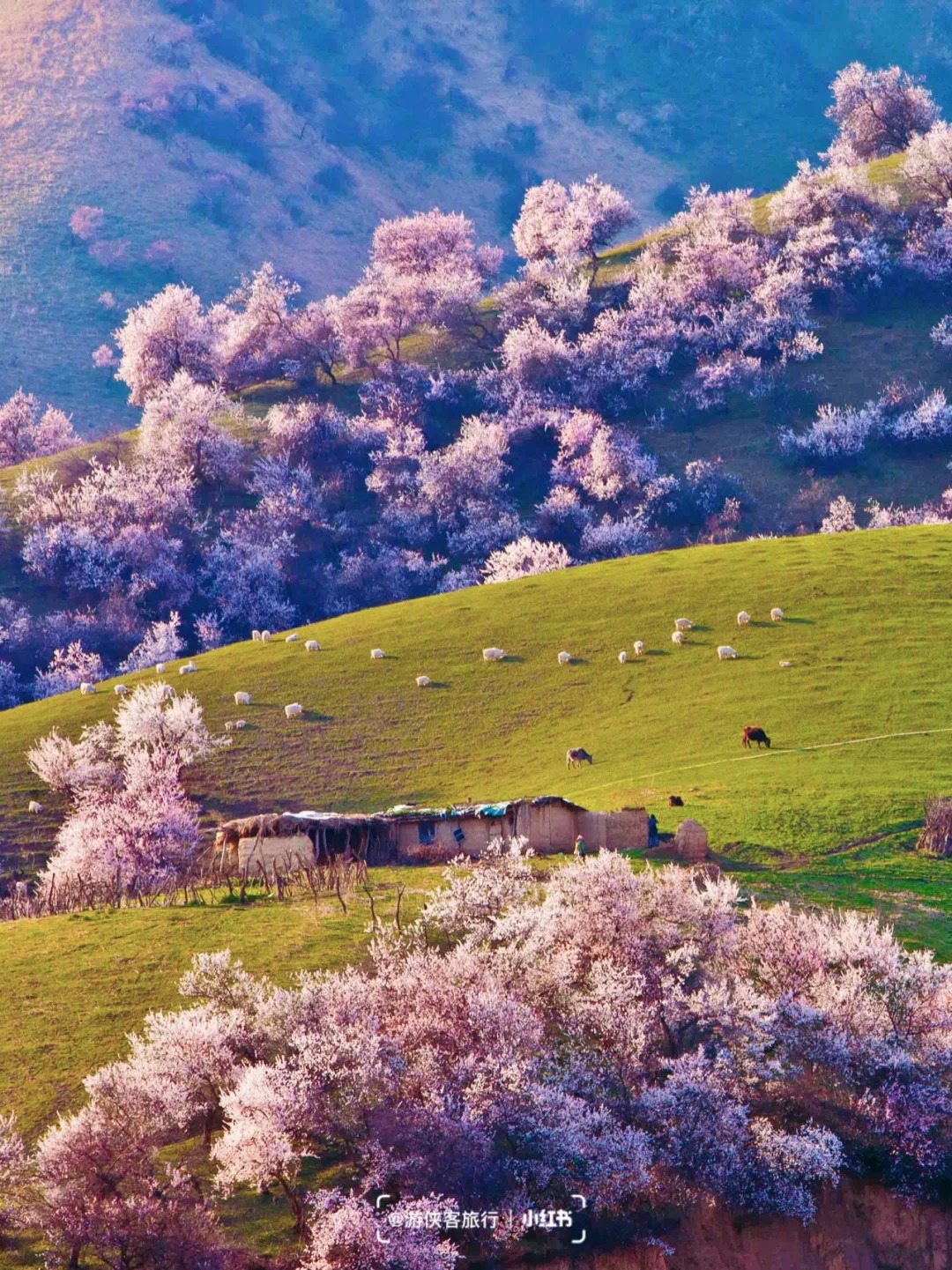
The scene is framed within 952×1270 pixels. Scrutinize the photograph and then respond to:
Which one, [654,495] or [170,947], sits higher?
[654,495]

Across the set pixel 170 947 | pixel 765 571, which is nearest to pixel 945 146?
pixel 765 571

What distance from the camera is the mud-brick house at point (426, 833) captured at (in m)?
44.0

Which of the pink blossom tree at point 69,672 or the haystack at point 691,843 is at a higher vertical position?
A: the pink blossom tree at point 69,672

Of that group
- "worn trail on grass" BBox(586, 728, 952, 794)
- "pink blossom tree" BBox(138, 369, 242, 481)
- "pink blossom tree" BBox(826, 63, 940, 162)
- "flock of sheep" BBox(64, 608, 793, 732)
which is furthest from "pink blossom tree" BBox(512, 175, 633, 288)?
"worn trail on grass" BBox(586, 728, 952, 794)

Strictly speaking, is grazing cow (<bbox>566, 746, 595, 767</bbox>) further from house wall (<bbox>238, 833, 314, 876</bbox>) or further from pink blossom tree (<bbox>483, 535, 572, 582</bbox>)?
pink blossom tree (<bbox>483, 535, 572, 582</bbox>)

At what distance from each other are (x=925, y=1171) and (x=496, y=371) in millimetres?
100499

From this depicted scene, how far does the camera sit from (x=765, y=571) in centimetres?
7206

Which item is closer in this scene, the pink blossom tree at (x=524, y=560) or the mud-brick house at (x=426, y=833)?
the mud-brick house at (x=426, y=833)

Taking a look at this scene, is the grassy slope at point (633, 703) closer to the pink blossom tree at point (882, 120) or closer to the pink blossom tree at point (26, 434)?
the pink blossom tree at point (26, 434)

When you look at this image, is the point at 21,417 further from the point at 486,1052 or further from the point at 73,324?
the point at 486,1052

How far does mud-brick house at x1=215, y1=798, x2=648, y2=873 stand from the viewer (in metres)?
44.0

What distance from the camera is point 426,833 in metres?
46.2

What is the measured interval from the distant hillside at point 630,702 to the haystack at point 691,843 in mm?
1241

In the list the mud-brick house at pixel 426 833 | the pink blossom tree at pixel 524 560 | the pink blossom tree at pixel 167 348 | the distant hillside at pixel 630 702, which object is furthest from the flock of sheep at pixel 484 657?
the pink blossom tree at pixel 167 348
